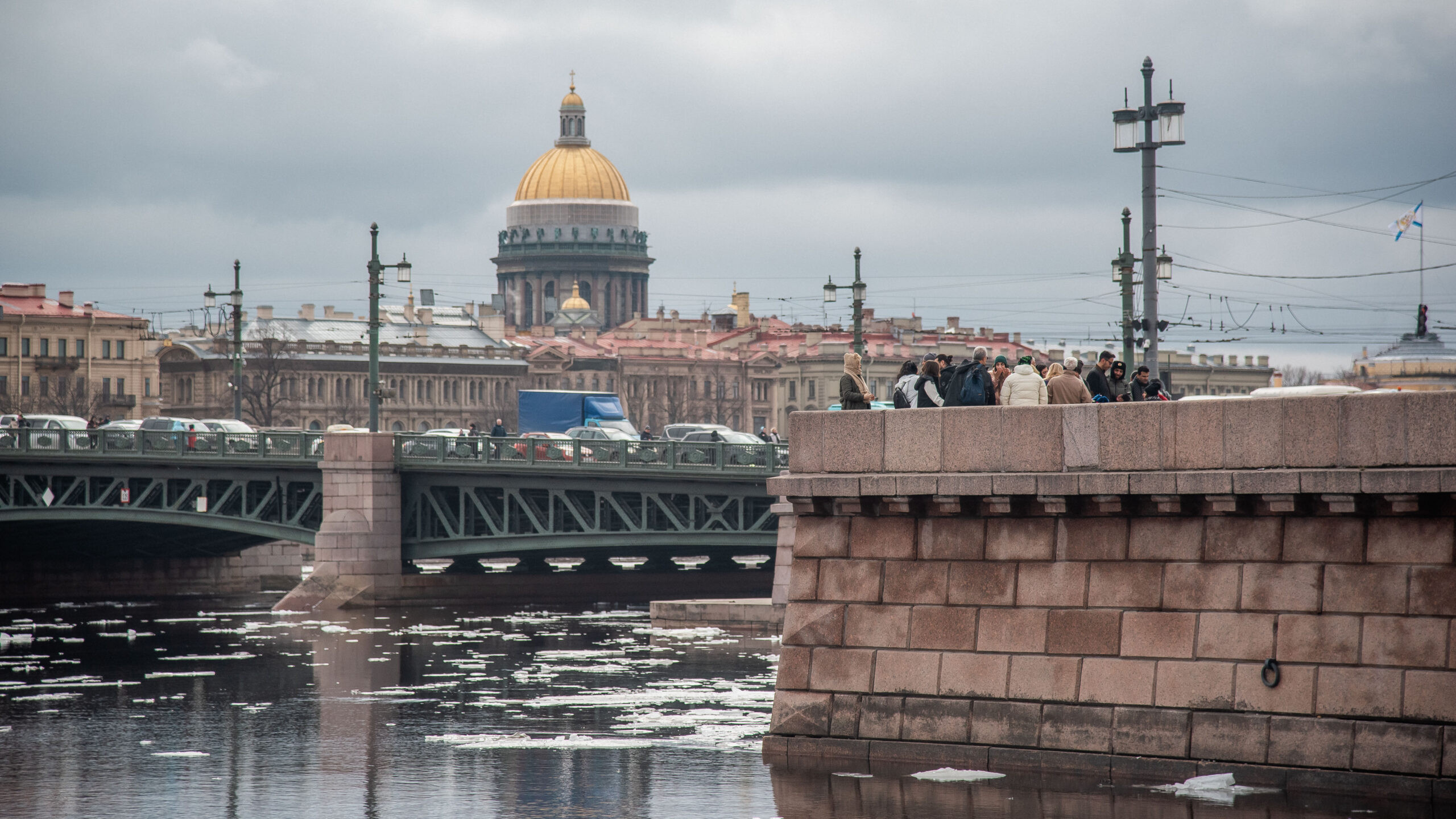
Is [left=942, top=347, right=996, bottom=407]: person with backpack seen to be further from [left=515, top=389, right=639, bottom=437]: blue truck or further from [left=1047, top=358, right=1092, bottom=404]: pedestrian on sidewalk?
[left=515, top=389, right=639, bottom=437]: blue truck

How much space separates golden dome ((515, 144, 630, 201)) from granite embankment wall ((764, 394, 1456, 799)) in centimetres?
14049

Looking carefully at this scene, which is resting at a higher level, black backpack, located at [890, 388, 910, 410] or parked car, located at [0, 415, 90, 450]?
parked car, located at [0, 415, 90, 450]

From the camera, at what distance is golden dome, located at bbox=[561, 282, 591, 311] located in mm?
157875

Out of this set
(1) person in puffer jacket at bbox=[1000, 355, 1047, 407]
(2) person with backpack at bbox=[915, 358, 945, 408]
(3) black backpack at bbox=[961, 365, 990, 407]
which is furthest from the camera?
(2) person with backpack at bbox=[915, 358, 945, 408]

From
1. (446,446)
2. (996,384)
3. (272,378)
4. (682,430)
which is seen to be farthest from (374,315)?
(272,378)

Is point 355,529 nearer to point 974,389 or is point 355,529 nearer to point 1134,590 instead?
point 974,389

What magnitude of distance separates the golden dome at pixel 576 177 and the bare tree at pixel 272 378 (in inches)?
1609

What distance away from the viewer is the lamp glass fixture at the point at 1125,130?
24.8 m

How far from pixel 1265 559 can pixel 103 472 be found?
37476 millimetres

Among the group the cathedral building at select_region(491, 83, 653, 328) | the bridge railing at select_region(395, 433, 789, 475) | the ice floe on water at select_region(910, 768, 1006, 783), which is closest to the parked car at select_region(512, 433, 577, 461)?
the bridge railing at select_region(395, 433, 789, 475)

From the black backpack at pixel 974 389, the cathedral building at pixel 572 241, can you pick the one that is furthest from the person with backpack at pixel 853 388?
the cathedral building at pixel 572 241

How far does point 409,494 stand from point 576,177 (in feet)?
375

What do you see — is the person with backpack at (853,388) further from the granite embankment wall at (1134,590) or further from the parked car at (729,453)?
the parked car at (729,453)

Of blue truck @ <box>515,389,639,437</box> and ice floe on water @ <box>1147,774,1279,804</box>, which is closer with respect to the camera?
ice floe on water @ <box>1147,774,1279,804</box>
